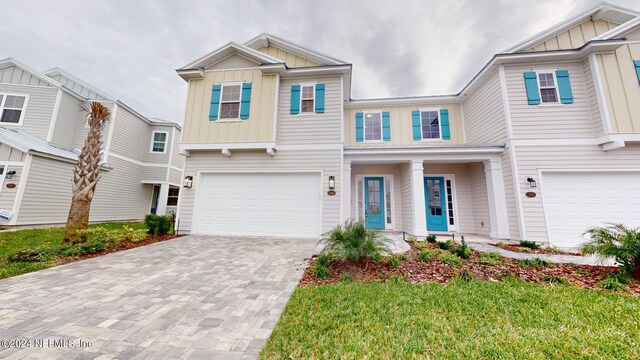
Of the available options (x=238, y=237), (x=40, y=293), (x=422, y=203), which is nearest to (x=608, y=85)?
(x=422, y=203)

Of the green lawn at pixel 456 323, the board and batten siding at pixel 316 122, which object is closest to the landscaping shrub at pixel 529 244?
the green lawn at pixel 456 323

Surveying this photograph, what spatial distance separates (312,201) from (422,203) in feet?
12.9

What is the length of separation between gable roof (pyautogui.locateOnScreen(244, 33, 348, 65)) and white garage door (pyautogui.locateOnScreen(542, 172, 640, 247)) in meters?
8.21

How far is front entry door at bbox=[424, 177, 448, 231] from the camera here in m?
8.92

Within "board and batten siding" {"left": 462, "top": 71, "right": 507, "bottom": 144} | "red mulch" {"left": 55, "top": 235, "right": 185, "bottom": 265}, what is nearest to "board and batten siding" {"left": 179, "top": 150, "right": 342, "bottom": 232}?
"red mulch" {"left": 55, "top": 235, "right": 185, "bottom": 265}

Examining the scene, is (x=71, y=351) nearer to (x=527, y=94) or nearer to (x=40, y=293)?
(x=40, y=293)

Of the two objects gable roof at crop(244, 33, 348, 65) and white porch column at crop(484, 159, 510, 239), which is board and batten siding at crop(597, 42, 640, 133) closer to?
white porch column at crop(484, 159, 510, 239)

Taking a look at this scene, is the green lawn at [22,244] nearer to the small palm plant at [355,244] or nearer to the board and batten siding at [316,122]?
the small palm plant at [355,244]

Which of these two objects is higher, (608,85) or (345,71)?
(345,71)

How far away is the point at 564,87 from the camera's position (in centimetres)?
723

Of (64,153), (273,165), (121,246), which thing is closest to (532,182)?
(273,165)

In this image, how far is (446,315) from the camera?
8.32 ft

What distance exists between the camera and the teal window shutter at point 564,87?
23.5 feet

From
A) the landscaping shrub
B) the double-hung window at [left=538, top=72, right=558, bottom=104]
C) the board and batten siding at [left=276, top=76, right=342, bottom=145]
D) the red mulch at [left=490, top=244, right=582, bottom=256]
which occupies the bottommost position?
the red mulch at [left=490, top=244, right=582, bottom=256]
